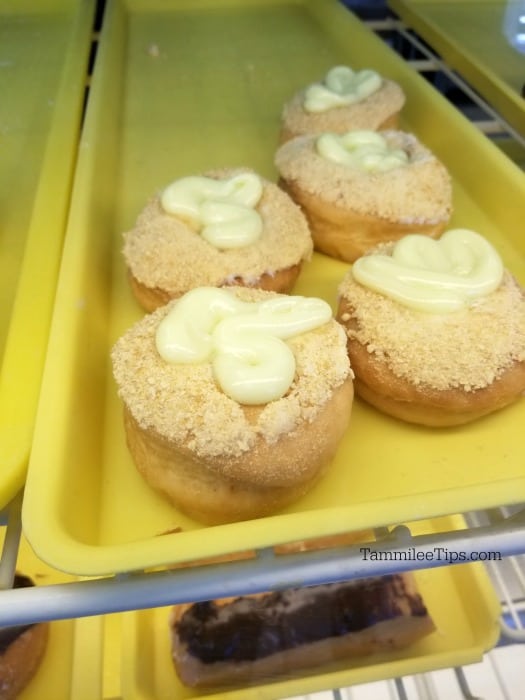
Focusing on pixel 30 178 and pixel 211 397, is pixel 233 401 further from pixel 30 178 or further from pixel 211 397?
pixel 30 178

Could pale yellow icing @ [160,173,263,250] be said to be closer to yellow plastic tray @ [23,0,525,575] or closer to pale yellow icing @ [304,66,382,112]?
yellow plastic tray @ [23,0,525,575]

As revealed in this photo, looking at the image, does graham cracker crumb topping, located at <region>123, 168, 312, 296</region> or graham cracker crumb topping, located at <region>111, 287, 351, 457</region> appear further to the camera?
graham cracker crumb topping, located at <region>123, 168, 312, 296</region>

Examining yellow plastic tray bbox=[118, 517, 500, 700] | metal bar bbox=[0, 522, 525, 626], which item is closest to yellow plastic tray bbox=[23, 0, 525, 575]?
metal bar bbox=[0, 522, 525, 626]

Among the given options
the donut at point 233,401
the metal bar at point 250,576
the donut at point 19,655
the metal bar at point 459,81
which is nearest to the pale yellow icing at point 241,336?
the donut at point 233,401

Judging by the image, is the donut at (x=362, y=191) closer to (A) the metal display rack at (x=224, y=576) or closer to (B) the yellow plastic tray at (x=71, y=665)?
(A) the metal display rack at (x=224, y=576)

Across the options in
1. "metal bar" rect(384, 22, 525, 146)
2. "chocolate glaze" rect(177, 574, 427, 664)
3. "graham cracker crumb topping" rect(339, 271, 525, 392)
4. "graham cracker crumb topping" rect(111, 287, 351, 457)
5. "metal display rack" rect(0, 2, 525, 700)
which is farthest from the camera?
"metal bar" rect(384, 22, 525, 146)

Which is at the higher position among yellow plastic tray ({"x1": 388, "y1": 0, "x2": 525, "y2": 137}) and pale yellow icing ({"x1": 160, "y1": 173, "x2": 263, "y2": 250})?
yellow plastic tray ({"x1": 388, "y1": 0, "x2": 525, "y2": 137})
